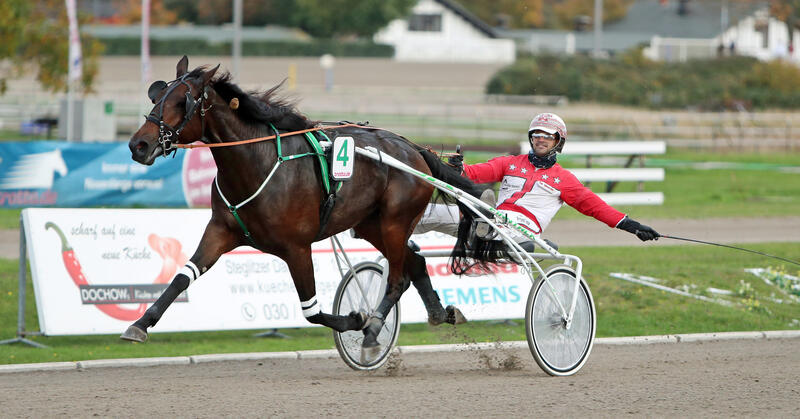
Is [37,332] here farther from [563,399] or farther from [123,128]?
[123,128]

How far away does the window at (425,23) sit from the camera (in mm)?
→ 60094

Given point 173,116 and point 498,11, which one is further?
point 498,11

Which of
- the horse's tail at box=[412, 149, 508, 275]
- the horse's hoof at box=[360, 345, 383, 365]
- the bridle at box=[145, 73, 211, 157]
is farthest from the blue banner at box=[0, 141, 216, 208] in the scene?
the bridle at box=[145, 73, 211, 157]

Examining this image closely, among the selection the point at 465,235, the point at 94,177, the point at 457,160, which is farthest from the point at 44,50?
the point at 465,235

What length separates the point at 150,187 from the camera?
16.0 meters

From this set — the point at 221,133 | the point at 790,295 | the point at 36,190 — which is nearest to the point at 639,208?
the point at 790,295

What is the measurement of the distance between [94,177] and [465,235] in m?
9.83

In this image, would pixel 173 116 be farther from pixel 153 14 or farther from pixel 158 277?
pixel 153 14

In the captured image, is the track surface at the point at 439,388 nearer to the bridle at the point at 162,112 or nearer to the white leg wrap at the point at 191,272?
the white leg wrap at the point at 191,272

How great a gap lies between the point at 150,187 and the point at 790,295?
925 centimetres

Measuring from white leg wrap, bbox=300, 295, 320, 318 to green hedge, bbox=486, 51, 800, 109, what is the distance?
2964 centimetres

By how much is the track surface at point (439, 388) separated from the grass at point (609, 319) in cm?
112

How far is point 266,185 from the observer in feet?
19.9

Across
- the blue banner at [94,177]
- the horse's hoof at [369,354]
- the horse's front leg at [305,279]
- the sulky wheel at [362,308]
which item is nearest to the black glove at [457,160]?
the sulky wheel at [362,308]
